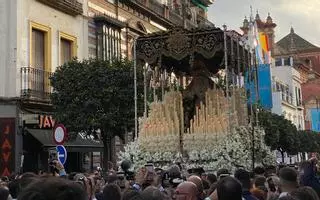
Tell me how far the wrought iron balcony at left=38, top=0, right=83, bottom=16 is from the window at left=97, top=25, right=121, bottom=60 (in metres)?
1.97

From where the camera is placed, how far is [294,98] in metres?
69.7

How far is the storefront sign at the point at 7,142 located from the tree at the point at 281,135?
1728cm

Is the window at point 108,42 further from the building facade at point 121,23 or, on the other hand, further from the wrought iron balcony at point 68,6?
the wrought iron balcony at point 68,6

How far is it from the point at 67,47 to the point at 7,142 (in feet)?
20.5

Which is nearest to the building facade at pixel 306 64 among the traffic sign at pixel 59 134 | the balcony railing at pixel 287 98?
the balcony railing at pixel 287 98

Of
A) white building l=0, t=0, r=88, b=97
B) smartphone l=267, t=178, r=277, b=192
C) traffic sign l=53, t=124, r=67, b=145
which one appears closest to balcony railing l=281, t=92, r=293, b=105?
white building l=0, t=0, r=88, b=97

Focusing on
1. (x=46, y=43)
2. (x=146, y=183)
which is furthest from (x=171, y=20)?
(x=146, y=183)

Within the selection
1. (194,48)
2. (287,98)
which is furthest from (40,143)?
(287,98)

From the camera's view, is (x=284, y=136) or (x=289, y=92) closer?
(x=284, y=136)

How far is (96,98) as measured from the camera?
71.5ft

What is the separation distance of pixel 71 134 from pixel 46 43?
15.6 ft

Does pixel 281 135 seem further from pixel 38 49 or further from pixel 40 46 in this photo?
pixel 38 49

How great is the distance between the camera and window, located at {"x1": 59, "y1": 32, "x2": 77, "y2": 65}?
Answer: 86.4ft

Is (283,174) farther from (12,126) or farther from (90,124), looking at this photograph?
(12,126)
